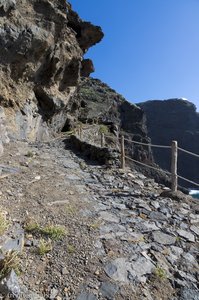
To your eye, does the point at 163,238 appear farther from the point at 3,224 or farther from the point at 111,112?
the point at 111,112

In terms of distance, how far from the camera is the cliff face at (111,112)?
130ft

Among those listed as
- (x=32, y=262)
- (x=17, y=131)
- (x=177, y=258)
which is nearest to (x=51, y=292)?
(x=32, y=262)

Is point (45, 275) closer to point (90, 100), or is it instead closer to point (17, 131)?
point (17, 131)

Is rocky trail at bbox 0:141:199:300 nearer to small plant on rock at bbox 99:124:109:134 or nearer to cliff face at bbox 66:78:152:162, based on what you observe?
small plant on rock at bbox 99:124:109:134

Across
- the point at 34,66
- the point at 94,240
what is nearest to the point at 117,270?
the point at 94,240

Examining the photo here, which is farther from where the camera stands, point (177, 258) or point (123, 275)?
point (177, 258)

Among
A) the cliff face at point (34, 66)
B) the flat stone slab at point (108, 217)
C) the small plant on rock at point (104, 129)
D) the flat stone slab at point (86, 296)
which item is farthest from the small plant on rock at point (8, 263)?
the small plant on rock at point (104, 129)

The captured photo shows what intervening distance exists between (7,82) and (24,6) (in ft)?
18.7

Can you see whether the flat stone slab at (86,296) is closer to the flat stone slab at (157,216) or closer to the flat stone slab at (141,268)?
the flat stone slab at (141,268)

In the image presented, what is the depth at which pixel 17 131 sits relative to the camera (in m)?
17.0

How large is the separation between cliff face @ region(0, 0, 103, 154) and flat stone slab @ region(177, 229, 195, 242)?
862 centimetres

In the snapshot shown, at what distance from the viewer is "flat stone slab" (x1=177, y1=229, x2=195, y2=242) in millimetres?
6370

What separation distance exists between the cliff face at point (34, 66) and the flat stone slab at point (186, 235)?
28.3ft

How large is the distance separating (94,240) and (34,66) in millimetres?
16045
